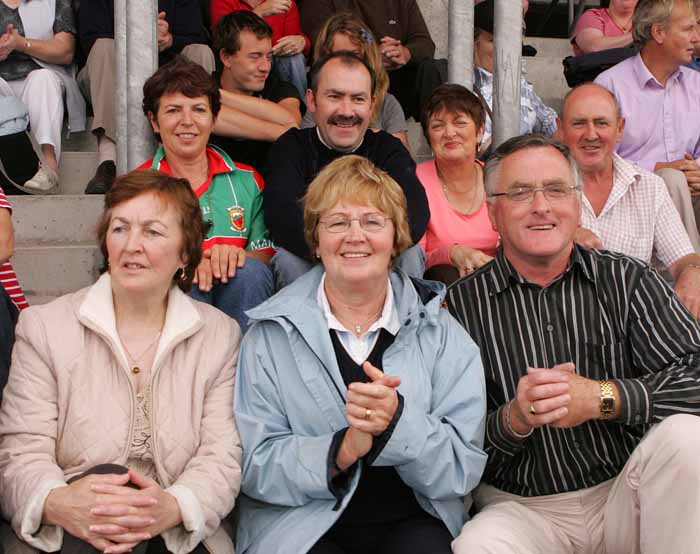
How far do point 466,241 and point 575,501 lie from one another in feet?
4.27

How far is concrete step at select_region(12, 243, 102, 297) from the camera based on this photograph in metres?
3.59

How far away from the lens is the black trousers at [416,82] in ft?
14.8

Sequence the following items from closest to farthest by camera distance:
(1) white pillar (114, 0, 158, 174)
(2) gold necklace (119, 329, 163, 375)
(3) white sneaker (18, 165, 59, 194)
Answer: (2) gold necklace (119, 329, 163, 375), (1) white pillar (114, 0, 158, 174), (3) white sneaker (18, 165, 59, 194)

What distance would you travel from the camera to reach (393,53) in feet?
15.1

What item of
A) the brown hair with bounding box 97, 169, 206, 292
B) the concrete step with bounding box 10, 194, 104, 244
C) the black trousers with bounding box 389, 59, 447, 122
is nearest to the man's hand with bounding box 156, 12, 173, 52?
the concrete step with bounding box 10, 194, 104, 244

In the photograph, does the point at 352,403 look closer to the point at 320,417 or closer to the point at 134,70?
the point at 320,417

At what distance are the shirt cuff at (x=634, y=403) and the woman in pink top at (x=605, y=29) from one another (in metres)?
3.40

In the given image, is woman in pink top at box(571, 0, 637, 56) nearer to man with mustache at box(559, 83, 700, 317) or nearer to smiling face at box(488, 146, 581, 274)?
man with mustache at box(559, 83, 700, 317)

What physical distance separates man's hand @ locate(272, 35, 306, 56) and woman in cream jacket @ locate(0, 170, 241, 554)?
6.95 feet

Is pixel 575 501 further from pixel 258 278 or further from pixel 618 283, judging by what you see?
pixel 258 278

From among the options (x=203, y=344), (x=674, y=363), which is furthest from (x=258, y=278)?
(x=674, y=363)

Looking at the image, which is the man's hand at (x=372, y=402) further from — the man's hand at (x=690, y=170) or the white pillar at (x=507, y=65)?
the man's hand at (x=690, y=170)

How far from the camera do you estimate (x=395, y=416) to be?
2.12 meters

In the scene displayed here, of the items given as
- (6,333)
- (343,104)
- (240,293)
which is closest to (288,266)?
(240,293)
